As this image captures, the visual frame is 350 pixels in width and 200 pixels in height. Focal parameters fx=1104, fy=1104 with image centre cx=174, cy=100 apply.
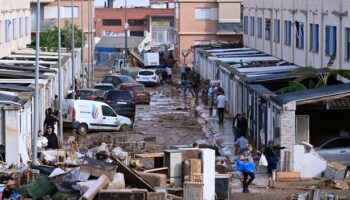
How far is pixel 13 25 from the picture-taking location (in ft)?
203

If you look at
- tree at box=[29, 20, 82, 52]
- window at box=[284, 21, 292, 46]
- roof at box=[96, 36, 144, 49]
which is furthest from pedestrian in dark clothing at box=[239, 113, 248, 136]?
roof at box=[96, 36, 144, 49]

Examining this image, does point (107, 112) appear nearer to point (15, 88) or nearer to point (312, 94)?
point (15, 88)

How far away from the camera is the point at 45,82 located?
130 ft

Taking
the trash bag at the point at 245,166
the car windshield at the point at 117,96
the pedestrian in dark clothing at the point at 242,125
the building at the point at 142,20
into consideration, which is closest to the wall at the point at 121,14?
the building at the point at 142,20

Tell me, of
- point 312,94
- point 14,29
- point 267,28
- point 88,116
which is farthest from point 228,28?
point 312,94

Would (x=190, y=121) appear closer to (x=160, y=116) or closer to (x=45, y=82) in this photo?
(x=160, y=116)

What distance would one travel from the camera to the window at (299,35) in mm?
48325

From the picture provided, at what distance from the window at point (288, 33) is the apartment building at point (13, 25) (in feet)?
45.2

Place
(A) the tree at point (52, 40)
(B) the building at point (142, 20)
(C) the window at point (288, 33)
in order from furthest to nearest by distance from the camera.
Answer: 1. (B) the building at point (142, 20)
2. (A) the tree at point (52, 40)
3. (C) the window at point (288, 33)

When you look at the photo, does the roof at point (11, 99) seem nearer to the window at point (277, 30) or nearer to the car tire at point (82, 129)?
the car tire at point (82, 129)

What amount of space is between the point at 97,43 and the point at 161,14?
1120 inches

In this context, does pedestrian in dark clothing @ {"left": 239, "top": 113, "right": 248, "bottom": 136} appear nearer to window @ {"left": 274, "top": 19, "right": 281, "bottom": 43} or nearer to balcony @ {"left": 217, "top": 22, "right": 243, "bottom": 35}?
window @ {"left": 274, "top": 19, "right": 281, "bottom": 43}

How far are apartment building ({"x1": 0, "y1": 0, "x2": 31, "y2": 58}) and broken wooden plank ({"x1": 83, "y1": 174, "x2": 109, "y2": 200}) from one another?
1185 inches

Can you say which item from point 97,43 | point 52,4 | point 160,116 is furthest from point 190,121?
point 97,43
